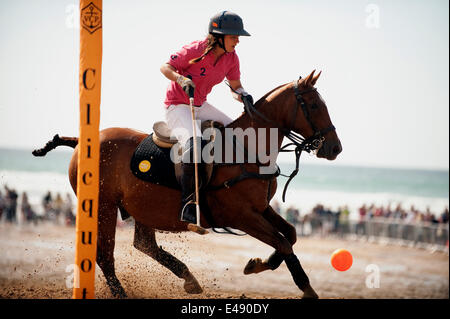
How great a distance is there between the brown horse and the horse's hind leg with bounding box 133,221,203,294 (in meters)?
0.61

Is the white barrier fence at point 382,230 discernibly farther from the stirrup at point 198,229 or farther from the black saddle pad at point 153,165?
the stirrup at point 198,229

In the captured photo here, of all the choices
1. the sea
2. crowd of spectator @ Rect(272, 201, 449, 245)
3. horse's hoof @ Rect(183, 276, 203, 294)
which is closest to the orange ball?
horse's hoof @ Rect(183, 276, 203, 294)

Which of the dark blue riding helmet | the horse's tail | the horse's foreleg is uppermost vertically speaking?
the dark blue riding helmet

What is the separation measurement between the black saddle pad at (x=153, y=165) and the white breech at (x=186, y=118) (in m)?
0.34

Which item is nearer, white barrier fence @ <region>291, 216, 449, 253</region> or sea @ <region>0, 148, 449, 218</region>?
white barrier fence @ <region>291, 216, 449, 253</region>

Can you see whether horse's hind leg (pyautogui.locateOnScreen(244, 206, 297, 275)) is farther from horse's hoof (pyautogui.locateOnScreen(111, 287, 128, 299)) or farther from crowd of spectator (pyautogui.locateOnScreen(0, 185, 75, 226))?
crowd of spectator (pyautogui.locateOnScreen(0, 185, 75, 226))

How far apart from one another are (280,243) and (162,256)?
2413 millimetres

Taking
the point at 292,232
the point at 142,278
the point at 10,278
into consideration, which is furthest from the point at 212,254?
the point at 292,232

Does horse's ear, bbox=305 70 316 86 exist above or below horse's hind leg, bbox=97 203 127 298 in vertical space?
above

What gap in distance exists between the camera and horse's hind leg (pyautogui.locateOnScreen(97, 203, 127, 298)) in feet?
27.2

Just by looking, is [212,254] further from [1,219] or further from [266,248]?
[1,219]

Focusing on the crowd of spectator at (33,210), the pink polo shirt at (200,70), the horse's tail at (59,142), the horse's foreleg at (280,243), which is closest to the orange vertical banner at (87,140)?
the pink polo shirt at (200,70)
